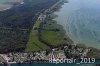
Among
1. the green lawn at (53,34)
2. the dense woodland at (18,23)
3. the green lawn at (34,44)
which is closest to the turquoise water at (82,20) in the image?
the green lawn at (53,34)

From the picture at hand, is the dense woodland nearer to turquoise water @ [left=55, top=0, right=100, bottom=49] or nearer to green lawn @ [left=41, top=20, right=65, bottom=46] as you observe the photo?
green lawn @ [left=41, top=20, right=65, bottom=46]

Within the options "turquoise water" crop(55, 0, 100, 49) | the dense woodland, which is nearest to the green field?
the dense woodland

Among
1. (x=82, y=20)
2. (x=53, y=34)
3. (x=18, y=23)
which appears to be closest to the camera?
(x=53, y=34)

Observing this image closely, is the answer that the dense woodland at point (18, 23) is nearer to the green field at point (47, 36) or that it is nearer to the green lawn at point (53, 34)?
the green field at point (47, 36)

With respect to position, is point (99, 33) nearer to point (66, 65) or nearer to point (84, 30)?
point (84, 30)

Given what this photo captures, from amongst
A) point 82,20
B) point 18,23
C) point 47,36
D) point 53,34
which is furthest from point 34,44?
point 82,20

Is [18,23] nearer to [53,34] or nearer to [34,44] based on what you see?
[53,34]
